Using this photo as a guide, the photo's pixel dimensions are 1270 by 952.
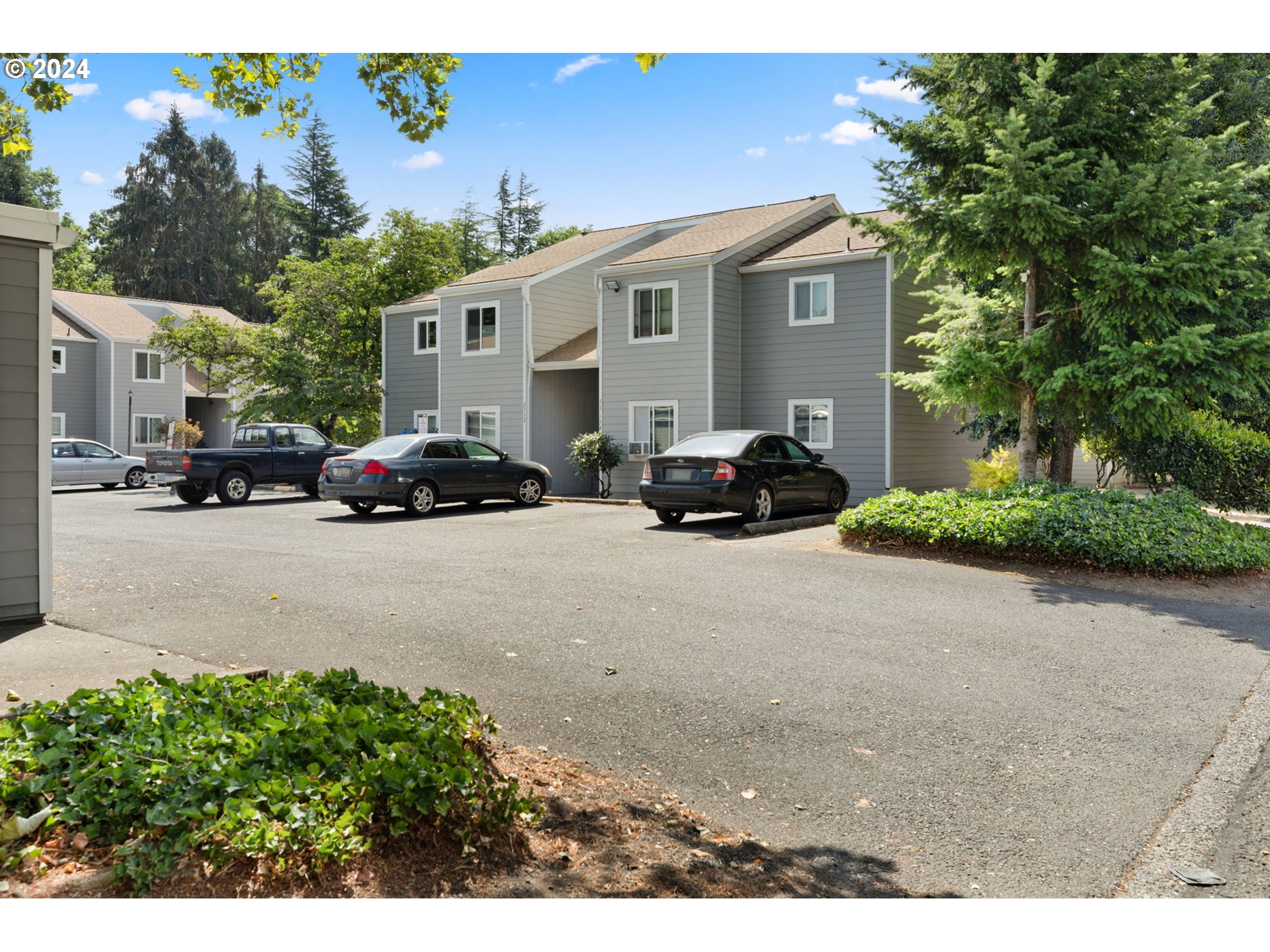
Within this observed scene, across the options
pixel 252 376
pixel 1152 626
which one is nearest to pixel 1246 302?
pixel 1152 626

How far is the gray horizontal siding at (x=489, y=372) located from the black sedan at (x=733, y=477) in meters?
10.3

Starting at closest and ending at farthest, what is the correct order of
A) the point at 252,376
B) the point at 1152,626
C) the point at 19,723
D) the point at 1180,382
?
the point at 19,723 → the point at 1152,626 → the point at 1180,382 → the point at 252,376

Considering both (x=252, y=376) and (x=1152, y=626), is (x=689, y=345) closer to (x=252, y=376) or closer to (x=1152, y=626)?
(x=1152, y=626)

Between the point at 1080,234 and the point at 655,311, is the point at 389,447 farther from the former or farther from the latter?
the point at 1080,234

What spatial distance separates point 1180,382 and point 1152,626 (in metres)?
5.29

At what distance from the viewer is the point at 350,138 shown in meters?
9.72

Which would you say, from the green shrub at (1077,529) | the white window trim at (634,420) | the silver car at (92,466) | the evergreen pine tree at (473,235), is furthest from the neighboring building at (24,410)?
the evergreen pine tree at (473,235)

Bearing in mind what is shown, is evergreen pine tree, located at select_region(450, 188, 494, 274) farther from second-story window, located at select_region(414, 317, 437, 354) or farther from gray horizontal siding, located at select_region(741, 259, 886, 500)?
gray horizontal siding, located at select_region(741, 259, 886, 500)

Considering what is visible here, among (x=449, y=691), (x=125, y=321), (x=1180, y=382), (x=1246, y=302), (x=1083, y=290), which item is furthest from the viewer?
(x=125, y=321)

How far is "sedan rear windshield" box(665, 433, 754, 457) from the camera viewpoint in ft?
48.7

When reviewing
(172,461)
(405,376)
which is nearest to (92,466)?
(172,461)

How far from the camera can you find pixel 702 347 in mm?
21688

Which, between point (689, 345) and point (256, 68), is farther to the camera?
point (689, 345)

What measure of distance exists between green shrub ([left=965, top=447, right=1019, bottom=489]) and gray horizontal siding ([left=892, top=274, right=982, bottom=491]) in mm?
2046
